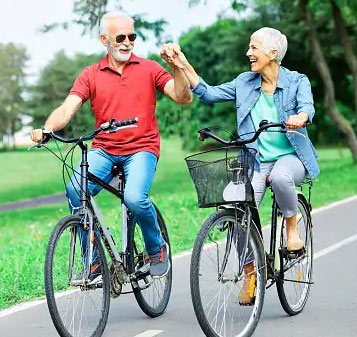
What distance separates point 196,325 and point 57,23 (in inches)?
679

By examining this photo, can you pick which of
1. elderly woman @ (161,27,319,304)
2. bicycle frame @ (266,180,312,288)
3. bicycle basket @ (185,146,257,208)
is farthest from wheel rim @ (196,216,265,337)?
elderly woman @ (161,27,319,304)

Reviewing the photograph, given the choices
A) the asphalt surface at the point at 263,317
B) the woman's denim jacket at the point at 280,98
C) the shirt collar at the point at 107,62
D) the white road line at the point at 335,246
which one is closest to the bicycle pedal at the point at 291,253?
the asphalt surface at the point at 263,317

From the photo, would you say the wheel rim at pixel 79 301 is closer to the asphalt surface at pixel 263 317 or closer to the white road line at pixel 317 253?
the asphalt surface at pixel 263 317

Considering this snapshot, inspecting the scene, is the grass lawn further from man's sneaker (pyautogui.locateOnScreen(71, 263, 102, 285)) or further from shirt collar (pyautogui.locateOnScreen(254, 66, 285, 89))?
shirt collar (pyautogui.locateOnScreen(254, 66, 285, 89))

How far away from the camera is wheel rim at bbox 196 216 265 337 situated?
5.20m

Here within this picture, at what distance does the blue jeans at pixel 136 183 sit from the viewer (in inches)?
227

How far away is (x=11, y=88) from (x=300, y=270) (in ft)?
308

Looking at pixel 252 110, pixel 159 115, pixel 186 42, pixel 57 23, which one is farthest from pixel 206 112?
pixel 252 110

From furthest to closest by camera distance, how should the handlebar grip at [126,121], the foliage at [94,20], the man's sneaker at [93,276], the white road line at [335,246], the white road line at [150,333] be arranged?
the foliage at [94,20] → the white road line at [335,246] → the white road line at [150,333] → the handlebar grip at [126,121] → the man's sneaker at [93,276]

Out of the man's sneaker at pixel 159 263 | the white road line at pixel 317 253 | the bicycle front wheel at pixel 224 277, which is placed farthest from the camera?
the white road line at pixel 317 253

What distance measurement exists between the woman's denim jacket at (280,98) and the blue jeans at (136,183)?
22.7 inches

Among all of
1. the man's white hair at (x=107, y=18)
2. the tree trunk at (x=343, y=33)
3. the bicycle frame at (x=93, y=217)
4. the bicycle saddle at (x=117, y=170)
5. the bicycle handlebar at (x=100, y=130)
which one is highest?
the tree trunk at (x=343, y=33)

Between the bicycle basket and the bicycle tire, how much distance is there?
0.91 m

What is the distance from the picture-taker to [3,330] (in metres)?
6.00
